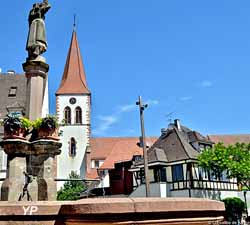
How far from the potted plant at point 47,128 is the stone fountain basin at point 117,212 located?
551 centimetres

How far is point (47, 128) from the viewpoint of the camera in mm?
9359

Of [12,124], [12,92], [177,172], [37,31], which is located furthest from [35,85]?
[12,92]

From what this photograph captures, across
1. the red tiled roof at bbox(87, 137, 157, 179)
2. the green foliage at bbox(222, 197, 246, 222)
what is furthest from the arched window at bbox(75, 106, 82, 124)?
the green foliage at bbox(222, 197, 246, 222)

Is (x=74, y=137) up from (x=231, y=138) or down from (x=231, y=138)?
up

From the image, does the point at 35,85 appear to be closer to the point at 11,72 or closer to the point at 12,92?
the point at 12,92

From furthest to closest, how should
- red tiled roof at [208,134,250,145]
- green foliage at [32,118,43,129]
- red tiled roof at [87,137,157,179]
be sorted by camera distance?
red tiled roof at [208,134,250,145]
red tiled roof at [87,137,157,179]
green foliage at [32,118,43,129]

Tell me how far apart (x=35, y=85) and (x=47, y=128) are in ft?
7.14

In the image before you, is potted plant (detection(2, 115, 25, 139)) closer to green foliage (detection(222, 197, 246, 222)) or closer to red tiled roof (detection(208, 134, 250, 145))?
green foliage (detection(222, 197, 246, 222))

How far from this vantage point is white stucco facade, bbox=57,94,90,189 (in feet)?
210

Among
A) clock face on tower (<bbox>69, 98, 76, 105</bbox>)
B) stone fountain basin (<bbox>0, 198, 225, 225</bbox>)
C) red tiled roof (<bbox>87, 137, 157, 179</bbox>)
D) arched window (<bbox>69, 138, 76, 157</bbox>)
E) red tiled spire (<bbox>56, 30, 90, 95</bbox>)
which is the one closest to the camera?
stone fountain basin (<bbox>0, 198, 225, 225</bbox>)

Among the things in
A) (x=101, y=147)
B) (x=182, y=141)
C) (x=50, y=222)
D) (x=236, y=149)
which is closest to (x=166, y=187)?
(x=182, y=141)

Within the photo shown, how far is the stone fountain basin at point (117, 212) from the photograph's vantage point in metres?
3.29

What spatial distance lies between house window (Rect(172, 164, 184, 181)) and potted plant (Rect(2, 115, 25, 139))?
2668cm

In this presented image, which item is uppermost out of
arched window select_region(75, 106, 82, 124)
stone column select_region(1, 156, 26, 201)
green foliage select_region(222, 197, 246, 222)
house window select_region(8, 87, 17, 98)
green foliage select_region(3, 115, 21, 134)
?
arched window select_region(75, 106, 82, 124)
